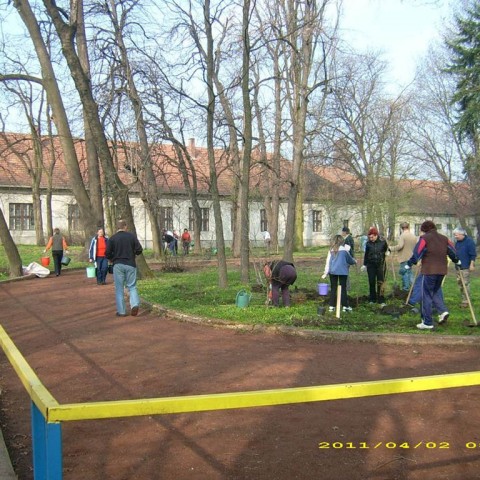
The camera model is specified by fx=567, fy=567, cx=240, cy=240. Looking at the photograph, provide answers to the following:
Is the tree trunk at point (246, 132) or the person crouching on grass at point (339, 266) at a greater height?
the tree trunk at point (246, 132)

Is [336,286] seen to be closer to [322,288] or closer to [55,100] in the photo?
[322,288]

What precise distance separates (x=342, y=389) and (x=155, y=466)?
5.86 ft

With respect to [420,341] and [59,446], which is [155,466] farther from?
[420,341]

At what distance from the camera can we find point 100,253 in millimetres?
15953

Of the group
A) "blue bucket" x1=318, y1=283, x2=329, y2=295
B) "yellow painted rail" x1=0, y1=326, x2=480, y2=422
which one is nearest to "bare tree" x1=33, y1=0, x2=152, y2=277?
"blue bucket" x1=318, y1=283, x2=329, y2=295

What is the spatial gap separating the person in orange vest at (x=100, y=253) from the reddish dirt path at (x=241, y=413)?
645 cm

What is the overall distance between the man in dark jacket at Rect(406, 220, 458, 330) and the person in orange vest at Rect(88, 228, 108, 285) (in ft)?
31.3

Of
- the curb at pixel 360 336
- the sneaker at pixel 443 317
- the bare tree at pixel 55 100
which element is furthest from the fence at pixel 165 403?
the bare tree at pixel 55 100

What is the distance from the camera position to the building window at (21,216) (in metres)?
41.8

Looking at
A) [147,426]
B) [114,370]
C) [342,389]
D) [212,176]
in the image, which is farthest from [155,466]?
[212,176]

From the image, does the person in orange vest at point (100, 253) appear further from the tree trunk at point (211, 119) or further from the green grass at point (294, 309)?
the tree trunk at point (211, 119)

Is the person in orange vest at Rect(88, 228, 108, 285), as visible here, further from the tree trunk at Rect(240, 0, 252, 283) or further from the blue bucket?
the blue bucket

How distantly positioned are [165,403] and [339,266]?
7824 mm

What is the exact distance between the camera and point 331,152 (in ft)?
118
